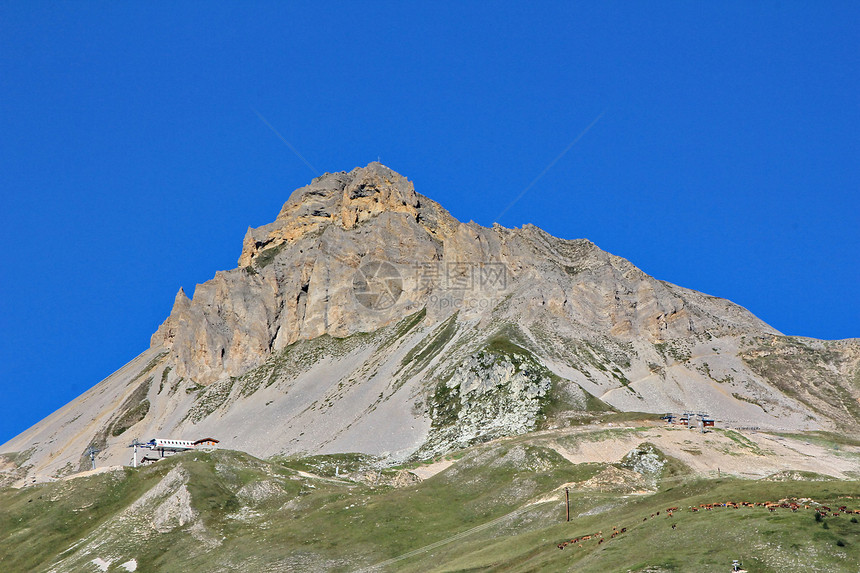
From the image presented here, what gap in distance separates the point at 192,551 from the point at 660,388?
11064 centimetres

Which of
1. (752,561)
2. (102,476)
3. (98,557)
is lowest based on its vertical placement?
(752,561)

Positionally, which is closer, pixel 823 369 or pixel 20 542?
pixel 20 542

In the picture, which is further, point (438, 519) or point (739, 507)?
point (438, 519)

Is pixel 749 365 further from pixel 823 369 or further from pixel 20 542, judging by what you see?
pixel 20 542

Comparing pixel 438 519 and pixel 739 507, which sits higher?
pixel 438 519

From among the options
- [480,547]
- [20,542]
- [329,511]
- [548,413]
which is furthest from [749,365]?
[20,542]

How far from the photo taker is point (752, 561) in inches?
2200

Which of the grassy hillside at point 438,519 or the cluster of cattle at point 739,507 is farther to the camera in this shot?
the cluster of cattle at point 739,507

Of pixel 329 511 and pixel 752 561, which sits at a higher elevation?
pixel 329 511

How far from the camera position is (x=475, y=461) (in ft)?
400

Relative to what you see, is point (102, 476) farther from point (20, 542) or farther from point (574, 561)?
point (574, 561)

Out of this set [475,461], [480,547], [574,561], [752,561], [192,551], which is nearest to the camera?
[752,561]

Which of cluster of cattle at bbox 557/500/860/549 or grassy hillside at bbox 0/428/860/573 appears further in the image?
cluster of cattle at bbox 557/500/860/549

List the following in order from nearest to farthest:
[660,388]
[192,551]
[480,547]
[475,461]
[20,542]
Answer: [480,547] < [192,551] < [20,542] < [475,461] < [660,388]
